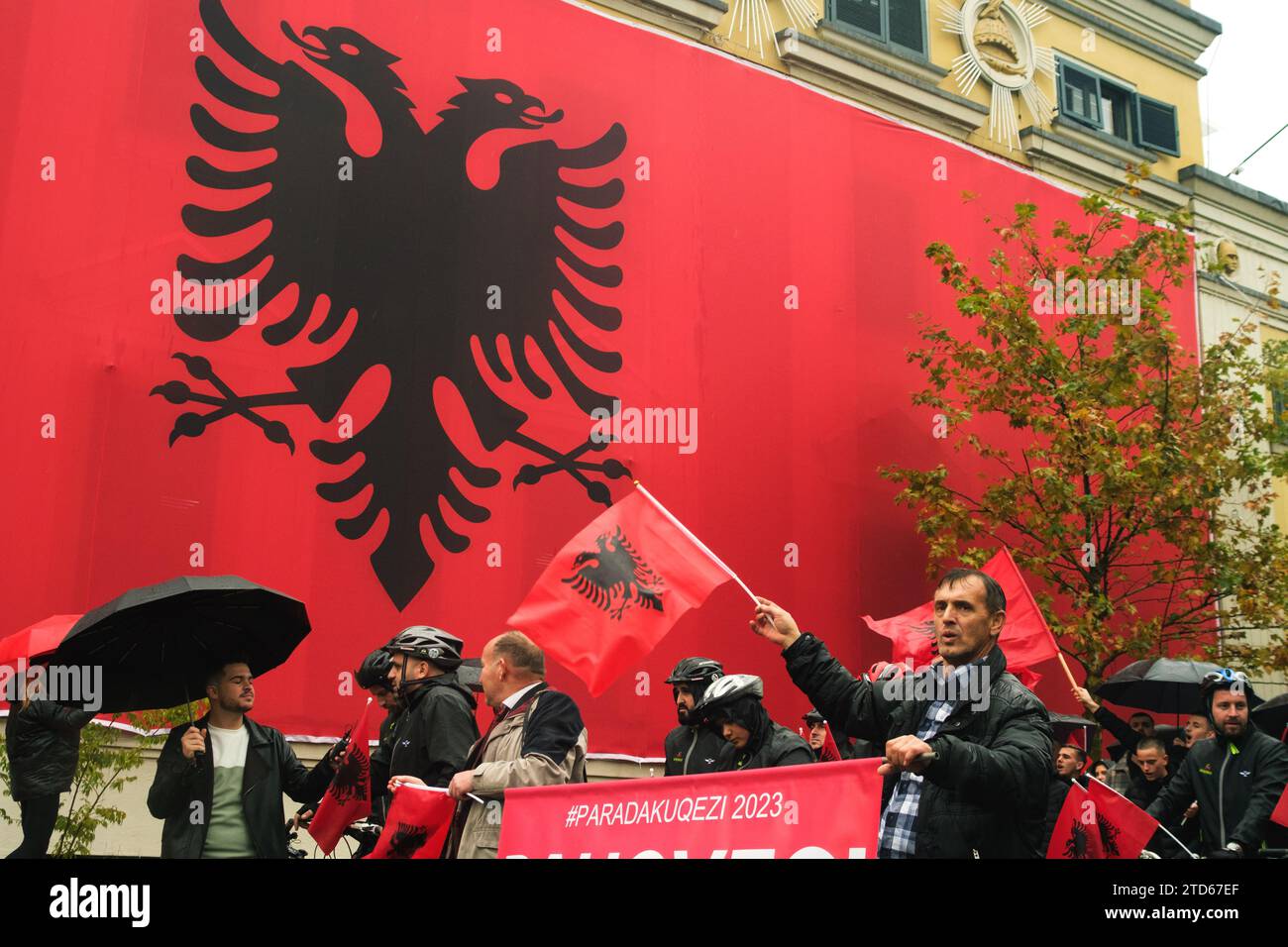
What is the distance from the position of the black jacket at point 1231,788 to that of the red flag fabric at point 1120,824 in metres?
0.75

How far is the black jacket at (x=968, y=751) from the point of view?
4223 mm

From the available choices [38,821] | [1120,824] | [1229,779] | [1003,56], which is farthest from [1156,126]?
[38,821]

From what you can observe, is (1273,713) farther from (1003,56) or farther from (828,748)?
(1003,56)

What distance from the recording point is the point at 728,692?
22.7 feet

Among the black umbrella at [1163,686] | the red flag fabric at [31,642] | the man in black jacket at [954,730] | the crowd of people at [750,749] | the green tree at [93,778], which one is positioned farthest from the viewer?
the black umbrella at [1163,686]

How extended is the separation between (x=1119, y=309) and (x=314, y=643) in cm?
1013

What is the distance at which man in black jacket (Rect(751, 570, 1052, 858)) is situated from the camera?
4219 mm

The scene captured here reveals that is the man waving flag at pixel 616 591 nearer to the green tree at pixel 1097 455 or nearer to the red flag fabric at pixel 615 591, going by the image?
the red flag fabric at pixel 615 591

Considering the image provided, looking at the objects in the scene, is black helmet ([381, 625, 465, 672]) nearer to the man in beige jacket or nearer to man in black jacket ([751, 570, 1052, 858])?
the man in beige jacket

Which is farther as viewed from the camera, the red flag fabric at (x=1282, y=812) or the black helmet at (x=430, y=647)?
the red flag fabric at (x=1282, y=812)

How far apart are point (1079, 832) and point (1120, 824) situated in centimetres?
21

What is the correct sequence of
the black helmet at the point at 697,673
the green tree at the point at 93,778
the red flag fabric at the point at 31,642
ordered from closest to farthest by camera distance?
the red flag fabric at the point at 31,642 < the black helmet at the point at 697,673 < the green tree at the point at 93,778

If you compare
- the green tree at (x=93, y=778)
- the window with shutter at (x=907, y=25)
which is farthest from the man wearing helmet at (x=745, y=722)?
the window with shutter at (x=907, y=25)
